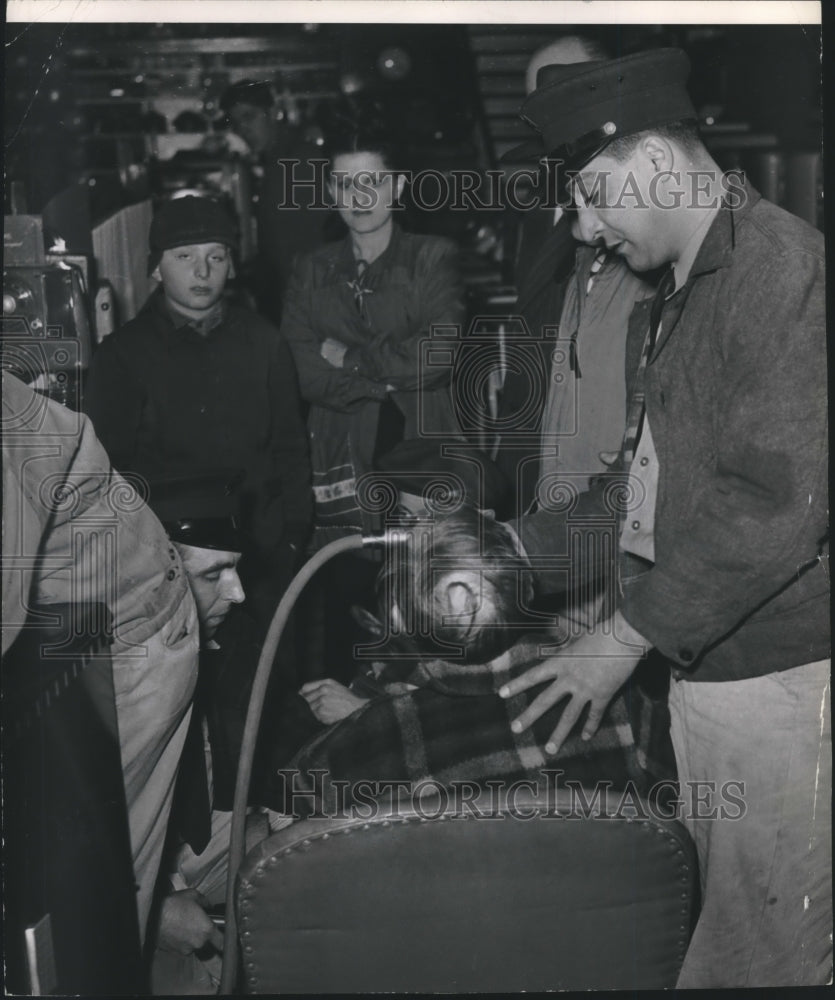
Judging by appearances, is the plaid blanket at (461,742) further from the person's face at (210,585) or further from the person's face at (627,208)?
the person's face at (627,208)

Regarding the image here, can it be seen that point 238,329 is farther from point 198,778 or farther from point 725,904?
point 725,904

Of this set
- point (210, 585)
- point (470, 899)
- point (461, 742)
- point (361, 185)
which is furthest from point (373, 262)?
point (470, 899)

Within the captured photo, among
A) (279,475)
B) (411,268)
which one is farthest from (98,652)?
(411,268)

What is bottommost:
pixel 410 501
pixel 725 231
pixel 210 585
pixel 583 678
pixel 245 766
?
pixel 245 766

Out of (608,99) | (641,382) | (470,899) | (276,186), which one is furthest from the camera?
(276,186)

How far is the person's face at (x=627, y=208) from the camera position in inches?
76.6

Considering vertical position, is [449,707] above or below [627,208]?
below

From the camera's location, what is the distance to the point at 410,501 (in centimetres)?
210

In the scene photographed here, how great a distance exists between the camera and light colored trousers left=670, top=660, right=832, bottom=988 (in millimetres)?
2006

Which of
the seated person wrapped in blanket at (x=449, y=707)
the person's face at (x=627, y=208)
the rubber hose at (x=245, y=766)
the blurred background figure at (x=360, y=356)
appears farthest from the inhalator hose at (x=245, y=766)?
the person's face at (x=627, y=208)

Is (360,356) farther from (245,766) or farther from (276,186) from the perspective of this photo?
(245,766)

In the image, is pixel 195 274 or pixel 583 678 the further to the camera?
pixel 195 274

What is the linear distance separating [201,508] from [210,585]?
15 centimetres

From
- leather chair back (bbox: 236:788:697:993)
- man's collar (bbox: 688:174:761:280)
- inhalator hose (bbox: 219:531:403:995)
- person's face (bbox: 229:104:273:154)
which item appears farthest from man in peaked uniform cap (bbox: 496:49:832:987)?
person's face (bbox: 229:104:273:154)
